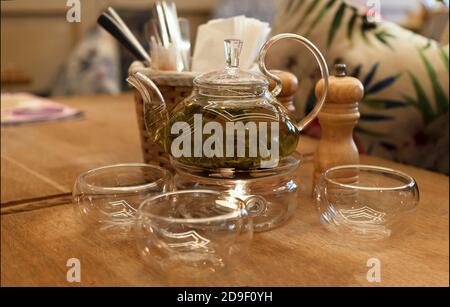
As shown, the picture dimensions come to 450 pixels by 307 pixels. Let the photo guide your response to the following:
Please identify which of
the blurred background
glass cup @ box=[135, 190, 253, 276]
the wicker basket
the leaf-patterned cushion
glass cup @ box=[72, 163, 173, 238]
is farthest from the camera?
the blurred background

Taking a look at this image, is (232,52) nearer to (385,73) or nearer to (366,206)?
(366,206)

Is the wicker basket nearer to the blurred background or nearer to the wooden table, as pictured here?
the wooden table

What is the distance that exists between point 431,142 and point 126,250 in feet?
2.24

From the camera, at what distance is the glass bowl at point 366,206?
0.59 metres

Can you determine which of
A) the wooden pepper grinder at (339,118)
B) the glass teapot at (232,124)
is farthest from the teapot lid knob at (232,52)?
the wooden pepper grinder at (339,118)

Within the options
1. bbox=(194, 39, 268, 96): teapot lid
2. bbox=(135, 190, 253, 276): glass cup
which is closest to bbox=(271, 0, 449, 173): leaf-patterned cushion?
bbox=(194, 39, 268, 96): teapot lid

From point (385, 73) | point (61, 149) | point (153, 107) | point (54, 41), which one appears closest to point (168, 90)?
point (153, 107)

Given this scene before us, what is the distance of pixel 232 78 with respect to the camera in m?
0.61

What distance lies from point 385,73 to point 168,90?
0.50 m

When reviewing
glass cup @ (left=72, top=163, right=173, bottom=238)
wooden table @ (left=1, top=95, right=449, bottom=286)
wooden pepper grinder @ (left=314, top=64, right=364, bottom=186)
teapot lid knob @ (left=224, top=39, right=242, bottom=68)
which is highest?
teapot lid knob @ (left=224, top=39, right=242, bottom=68)

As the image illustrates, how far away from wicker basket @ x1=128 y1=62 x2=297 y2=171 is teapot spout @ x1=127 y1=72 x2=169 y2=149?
0.06 ft

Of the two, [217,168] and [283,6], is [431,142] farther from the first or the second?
[217,168]

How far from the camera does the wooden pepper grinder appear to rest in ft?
2.22

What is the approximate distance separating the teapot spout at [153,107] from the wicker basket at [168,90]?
0.02m
